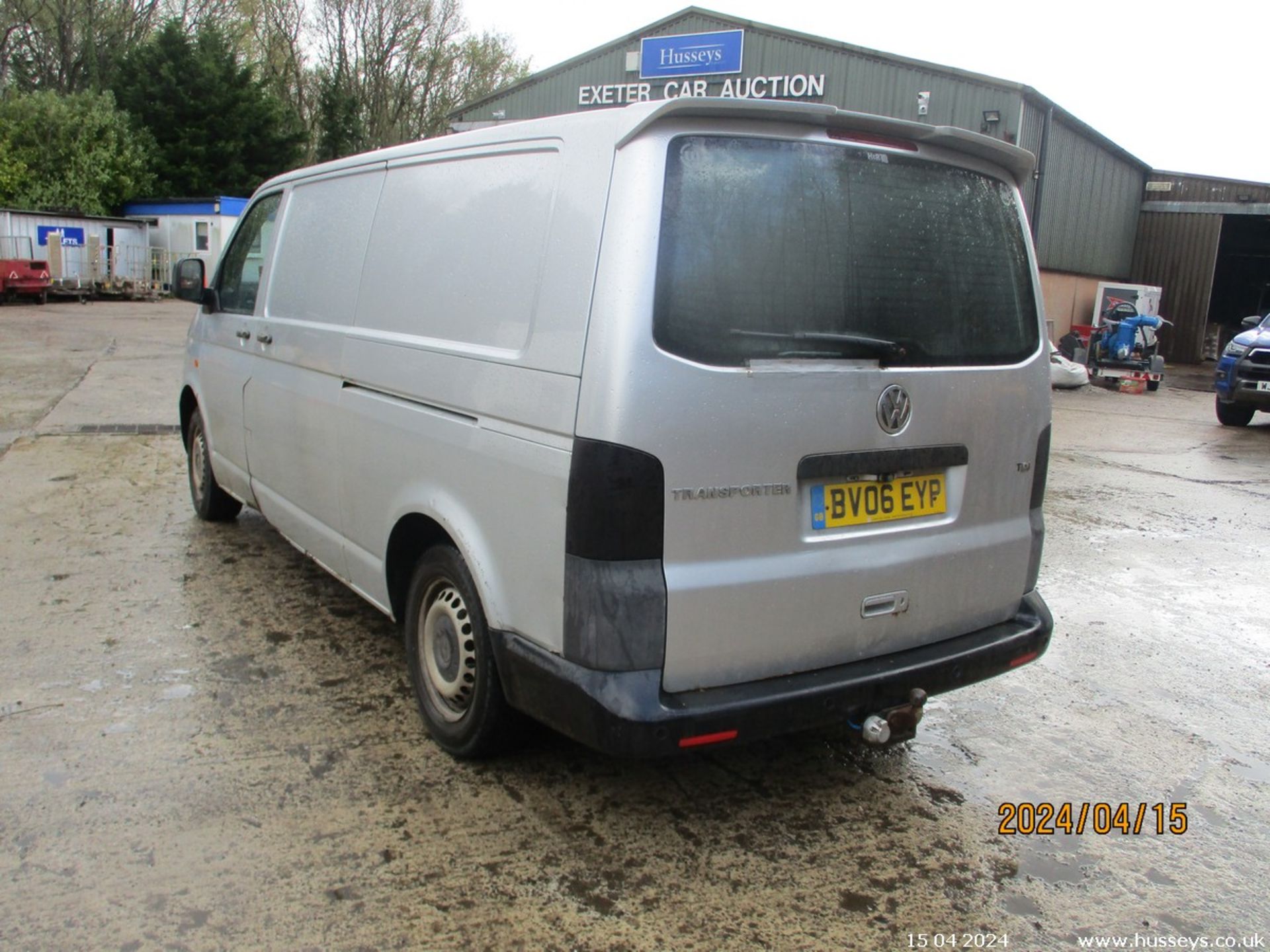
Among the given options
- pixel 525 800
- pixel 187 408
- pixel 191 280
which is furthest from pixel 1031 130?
pixel 525 800

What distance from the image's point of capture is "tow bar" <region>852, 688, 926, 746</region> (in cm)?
286

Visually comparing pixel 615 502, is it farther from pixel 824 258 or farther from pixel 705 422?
pixel 824 258

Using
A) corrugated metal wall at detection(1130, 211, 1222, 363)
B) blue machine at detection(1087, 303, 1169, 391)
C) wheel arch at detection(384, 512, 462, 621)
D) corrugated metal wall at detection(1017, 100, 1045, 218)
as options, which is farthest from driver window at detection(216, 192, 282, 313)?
corrugated metal wall at detection(1130, 211, 1222, 363)

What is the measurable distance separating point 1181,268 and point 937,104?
11535 mm

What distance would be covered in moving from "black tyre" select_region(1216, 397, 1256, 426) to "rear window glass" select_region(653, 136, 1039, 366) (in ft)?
41.5

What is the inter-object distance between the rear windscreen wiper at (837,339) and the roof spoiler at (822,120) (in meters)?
0.56

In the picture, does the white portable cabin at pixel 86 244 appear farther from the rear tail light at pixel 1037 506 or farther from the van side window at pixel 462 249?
the rear tail light at pixel 1037 506

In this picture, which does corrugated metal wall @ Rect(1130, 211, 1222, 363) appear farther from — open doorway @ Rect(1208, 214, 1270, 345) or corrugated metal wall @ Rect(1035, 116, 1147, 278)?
open doorway @ Rect(1208, 214, 1270, 345)

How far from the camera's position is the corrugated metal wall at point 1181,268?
27438 mm

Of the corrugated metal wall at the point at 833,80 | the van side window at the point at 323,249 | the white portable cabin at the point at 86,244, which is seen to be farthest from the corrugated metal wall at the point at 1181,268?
the white portable cabin at the point at 86,244

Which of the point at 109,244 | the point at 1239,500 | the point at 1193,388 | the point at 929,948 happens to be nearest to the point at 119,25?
the point at 109,244

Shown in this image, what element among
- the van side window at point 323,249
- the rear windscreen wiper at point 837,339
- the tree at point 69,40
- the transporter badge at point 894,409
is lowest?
the transporter badge at point 894,409

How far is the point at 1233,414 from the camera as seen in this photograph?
1391 centimetres
